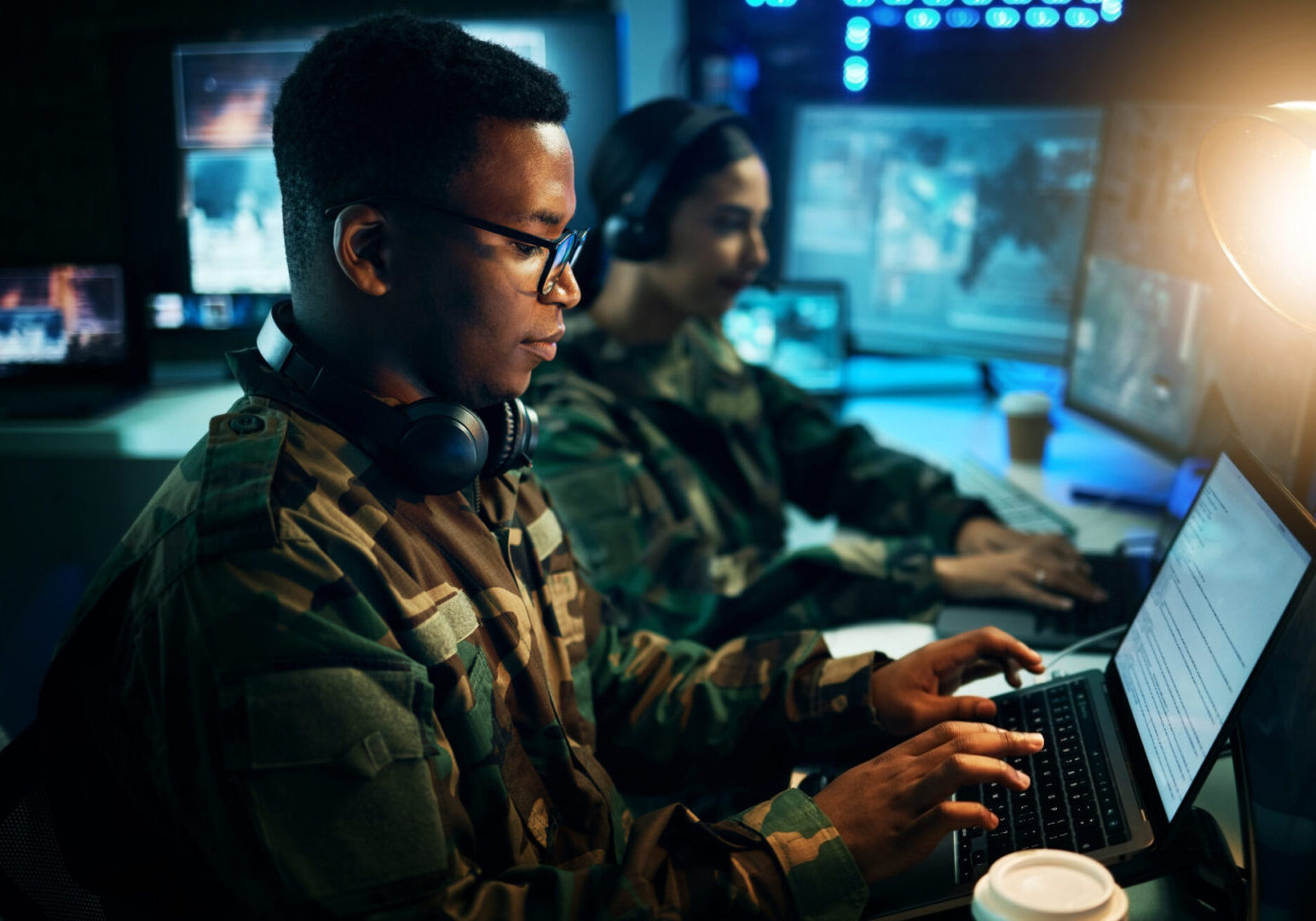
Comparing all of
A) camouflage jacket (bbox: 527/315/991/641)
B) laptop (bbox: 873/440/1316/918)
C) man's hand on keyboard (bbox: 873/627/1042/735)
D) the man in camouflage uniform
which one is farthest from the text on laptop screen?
laptop (bbox: 873/440/1316/918)

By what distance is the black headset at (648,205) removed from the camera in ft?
4.49

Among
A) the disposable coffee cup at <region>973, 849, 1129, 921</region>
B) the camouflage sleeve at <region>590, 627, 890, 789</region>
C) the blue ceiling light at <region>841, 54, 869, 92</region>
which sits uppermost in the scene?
the blue ceiling light at <region>841, 54, 869, 92</region>

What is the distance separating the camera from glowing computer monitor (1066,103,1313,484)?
1.19 metres

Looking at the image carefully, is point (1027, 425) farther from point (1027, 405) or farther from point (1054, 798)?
point (1054, 798)

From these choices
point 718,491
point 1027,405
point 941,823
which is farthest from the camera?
point 1027,405

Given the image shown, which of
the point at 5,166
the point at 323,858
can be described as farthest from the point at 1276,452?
the point at 5,166

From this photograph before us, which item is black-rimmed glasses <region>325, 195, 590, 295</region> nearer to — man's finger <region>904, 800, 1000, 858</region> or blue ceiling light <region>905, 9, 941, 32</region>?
man's finger <region>904, 800, 1000, 858</region>

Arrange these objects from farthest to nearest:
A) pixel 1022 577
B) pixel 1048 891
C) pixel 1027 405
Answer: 1. pixel 1027 405
2. pixel 1022 577
3. pixel 1048 891

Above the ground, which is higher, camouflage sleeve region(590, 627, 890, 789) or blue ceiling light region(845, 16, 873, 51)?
blue ceiling light region(845, 16, 873, 51)

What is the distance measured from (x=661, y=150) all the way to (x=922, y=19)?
987 millimetres

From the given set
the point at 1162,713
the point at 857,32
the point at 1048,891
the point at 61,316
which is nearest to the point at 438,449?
the point at 1048,891

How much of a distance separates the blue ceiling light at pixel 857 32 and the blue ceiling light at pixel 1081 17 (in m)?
0.37

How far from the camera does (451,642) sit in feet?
2.21

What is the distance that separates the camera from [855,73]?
2.16 metres
